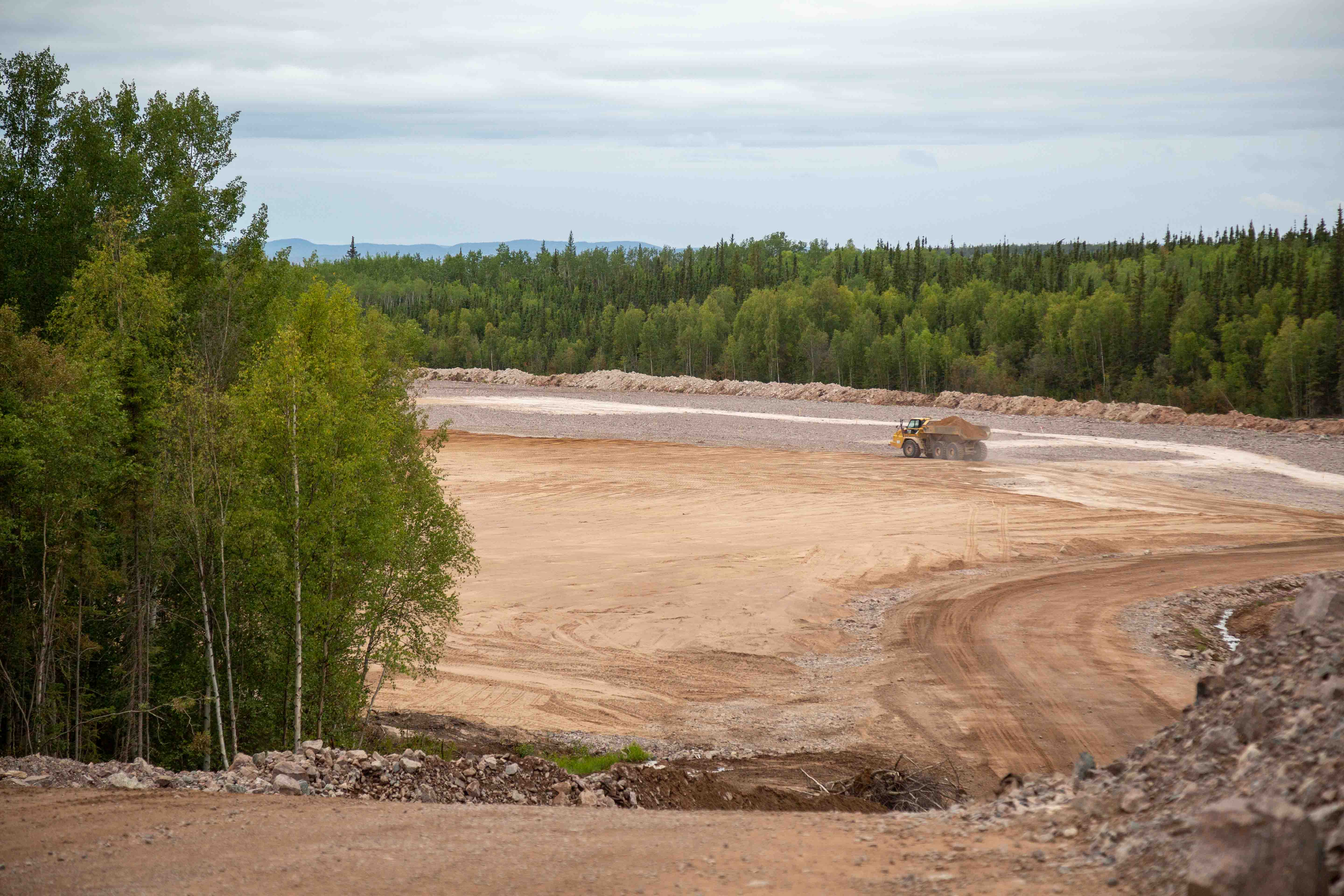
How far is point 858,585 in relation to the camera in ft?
95.2

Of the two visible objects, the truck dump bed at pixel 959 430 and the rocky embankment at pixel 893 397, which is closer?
the truck dump bed at pixel 959 430

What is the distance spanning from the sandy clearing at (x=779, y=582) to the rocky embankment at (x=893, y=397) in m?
16.9

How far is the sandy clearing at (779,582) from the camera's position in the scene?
19359mm

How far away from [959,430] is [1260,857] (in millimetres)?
47404

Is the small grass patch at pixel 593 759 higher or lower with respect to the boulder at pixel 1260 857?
lower

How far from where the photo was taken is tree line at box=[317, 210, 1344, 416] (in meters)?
90.1

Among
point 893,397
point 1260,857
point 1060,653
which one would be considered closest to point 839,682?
point 1060,653

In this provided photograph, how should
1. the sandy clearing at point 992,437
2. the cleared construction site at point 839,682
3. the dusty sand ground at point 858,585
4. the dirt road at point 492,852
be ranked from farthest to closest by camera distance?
the sandy clearing at point 992,437
the dusty sand ground at point 858,585
the cleared construction site at point 839,682
the dirt road at point 492,852

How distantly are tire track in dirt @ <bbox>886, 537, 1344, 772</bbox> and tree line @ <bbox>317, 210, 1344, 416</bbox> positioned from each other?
4440cm

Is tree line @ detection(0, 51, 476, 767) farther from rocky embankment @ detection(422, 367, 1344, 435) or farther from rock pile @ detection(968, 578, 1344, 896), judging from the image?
rocky embankment @ detection(422, 367, 1344, 435)

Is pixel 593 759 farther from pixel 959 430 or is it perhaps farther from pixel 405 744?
pixel 959 430

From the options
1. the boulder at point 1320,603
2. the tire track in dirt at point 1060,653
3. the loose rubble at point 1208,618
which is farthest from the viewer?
the loose rubble at point 1208,618

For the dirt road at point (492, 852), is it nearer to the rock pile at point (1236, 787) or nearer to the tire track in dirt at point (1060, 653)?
the rock pile at point (1236, 787)

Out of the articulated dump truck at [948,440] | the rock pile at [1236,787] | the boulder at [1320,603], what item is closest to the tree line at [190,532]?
the rock pile at [1236,787]
